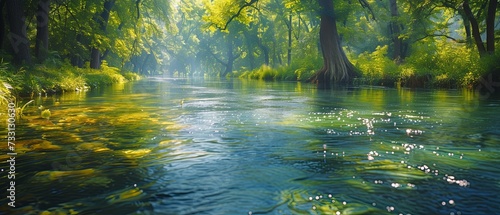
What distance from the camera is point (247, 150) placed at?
466 cm

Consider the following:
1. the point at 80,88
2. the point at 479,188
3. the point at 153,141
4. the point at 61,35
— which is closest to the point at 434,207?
the point at 479,188

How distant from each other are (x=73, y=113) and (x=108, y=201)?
244 inches

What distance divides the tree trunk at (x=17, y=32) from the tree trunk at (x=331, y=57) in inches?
623

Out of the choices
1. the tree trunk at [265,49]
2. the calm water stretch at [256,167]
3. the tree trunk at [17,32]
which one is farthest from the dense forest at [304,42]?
the tree trunk at [265,49]

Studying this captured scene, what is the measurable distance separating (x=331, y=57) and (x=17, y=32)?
1702cm

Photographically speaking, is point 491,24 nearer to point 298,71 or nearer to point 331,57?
point 331,57

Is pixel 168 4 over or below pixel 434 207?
over

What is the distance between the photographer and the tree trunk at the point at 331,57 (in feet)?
82.3

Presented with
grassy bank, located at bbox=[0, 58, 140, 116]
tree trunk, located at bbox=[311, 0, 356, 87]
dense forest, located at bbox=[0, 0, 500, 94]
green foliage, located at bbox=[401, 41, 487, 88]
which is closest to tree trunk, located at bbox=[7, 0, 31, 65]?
dense forest, located at bbox=[0, 0, 500, 94]

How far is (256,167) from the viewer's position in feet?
12.6

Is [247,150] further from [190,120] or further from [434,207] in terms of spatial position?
[190,120]

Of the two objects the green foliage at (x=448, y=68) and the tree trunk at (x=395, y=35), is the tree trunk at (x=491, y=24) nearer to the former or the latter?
the green foliage at (x=448, y=68)

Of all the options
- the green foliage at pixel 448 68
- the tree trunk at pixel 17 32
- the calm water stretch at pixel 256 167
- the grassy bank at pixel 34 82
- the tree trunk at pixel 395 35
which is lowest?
the calm water stretch at pixel 256 167

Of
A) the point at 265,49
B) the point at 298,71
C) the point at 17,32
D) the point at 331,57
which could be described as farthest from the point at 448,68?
the point at 265,49
